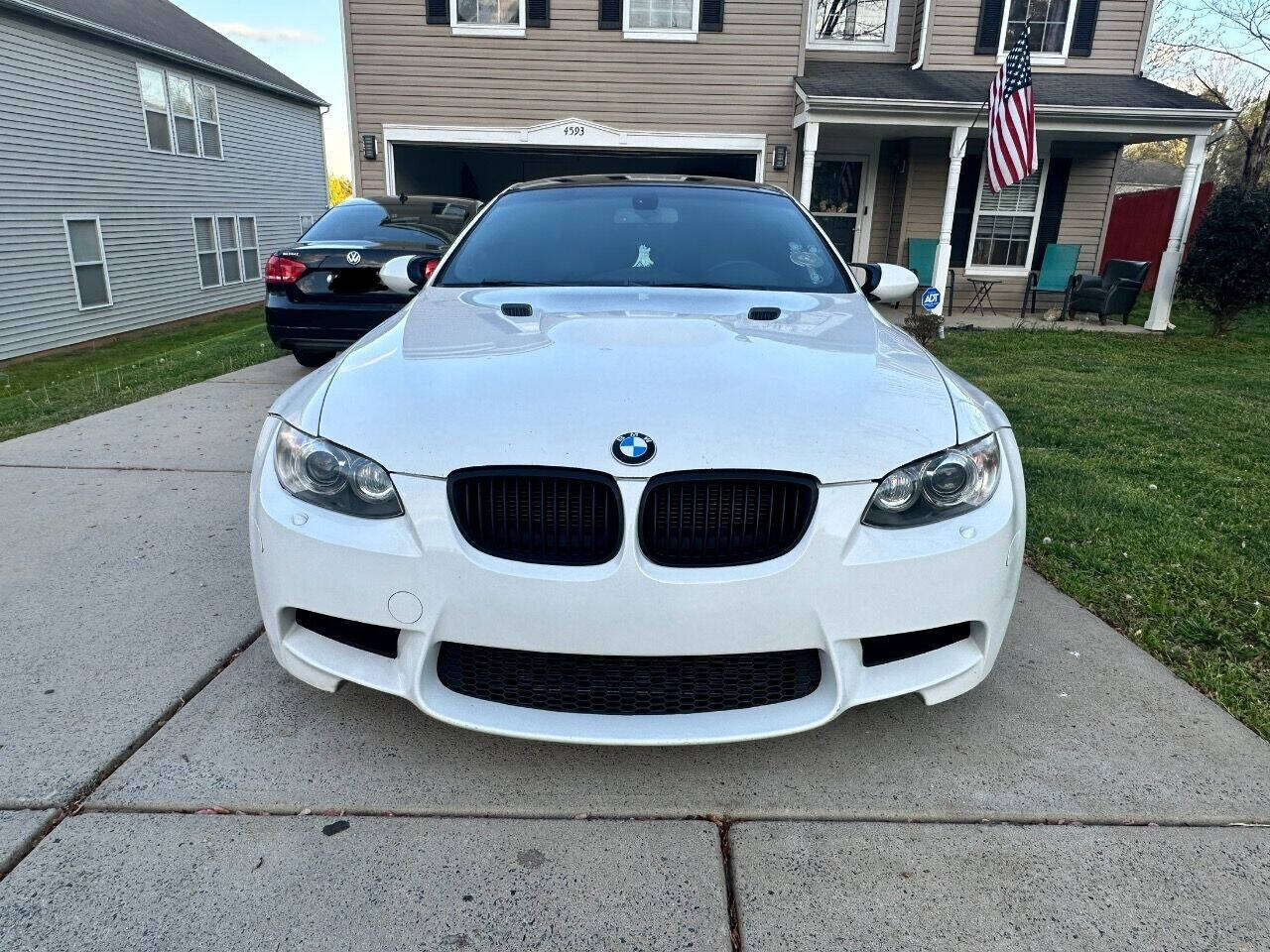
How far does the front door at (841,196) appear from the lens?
42.8ft

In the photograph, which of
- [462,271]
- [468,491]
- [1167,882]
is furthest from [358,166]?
[1167,882]

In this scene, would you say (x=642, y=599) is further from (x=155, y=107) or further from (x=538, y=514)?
(x=155, y=107)

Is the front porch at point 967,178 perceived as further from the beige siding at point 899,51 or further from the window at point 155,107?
the window at point 155,107

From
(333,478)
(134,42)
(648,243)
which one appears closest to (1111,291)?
(648,243)

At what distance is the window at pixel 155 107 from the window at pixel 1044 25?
15.6m

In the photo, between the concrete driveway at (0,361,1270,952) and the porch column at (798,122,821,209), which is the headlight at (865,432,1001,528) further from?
the porch column at (798,122,821,209)

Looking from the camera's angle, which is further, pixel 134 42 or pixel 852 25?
pixel 134 42

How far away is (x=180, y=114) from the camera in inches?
679

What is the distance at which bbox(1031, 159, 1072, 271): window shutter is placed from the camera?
41.5ft

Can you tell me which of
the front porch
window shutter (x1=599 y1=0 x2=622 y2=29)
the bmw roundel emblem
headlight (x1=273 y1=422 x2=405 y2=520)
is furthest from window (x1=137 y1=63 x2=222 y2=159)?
the bmw roundel emblem

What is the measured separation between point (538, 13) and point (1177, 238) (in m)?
9.17

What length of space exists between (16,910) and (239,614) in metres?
1.28

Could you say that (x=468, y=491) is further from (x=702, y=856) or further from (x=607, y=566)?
(x=702, y=856)

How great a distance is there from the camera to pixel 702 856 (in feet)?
6.00
